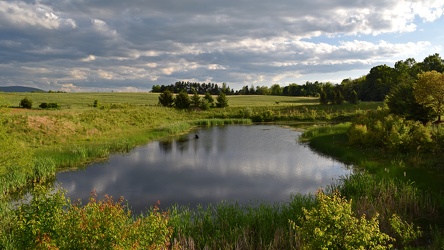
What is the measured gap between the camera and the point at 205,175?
28766 millimetres

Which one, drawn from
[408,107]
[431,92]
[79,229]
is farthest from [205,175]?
[408,107]

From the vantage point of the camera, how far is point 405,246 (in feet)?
43.9

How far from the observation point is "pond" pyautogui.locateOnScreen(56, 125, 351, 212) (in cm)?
2278

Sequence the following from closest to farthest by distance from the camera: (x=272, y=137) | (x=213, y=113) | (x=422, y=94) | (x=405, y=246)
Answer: (x=405, y=246) < (x=422, y=94) < (x=272, y=137) < (x=213, y=113)

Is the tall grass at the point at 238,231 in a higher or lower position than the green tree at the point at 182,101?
lower

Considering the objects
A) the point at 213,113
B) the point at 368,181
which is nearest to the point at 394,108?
the point at 368,181

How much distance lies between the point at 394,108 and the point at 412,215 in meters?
34.2

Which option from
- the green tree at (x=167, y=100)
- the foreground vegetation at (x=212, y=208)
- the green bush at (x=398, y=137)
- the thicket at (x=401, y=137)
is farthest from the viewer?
the green tree at (x=167, y=100)

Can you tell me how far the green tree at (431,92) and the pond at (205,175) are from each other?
49.9 feet

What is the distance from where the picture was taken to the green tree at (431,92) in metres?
39.9

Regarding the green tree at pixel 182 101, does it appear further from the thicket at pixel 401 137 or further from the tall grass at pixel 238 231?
the tall grass at pixel 238 231

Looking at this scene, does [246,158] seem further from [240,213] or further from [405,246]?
[405,246]

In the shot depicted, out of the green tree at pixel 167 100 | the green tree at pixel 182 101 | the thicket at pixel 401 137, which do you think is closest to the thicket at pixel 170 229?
the thicket at pixel 401 137

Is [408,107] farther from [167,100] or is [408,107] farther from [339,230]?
[167,100]
